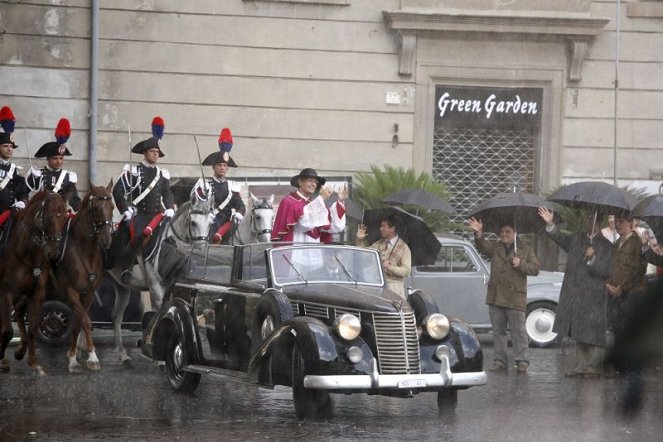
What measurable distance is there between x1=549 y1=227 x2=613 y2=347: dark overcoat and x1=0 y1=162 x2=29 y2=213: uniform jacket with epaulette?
5807 mm

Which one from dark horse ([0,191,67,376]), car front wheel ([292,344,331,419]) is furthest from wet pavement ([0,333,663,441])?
dark horse ([0,191,67,376])

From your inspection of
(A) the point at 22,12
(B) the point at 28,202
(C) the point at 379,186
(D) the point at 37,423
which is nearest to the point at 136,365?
(B) the point at 28,202

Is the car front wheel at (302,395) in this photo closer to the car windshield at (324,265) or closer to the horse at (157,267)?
the car windshield at (324,265)

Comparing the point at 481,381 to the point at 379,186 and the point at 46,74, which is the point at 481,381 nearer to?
the point at 379,186

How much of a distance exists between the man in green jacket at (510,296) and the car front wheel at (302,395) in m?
4.93

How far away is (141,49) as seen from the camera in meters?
22.5

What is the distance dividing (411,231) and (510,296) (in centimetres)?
168

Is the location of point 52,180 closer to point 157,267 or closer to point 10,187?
point 10,187

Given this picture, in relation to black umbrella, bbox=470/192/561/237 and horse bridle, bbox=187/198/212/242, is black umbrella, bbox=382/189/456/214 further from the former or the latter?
horse bridle, bbox=187/198/212/242

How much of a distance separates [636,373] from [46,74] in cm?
1896

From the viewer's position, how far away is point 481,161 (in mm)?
24000

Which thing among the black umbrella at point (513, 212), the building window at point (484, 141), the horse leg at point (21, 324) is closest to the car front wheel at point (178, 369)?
the horse leg at point (21, 324)

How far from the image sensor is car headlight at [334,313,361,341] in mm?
9781

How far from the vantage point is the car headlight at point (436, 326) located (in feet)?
33.7
